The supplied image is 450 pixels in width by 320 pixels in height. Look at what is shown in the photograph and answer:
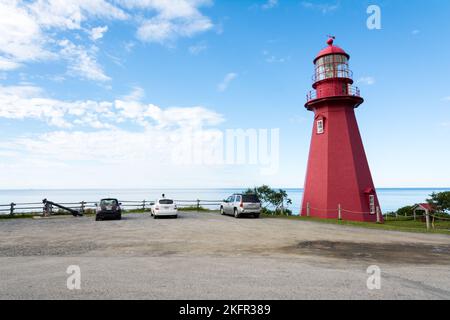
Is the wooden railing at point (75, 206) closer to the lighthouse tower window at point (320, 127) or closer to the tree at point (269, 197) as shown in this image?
the tree at point (269, 197)

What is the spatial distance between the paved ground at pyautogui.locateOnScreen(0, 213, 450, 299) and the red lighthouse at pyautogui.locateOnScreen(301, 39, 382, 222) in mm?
10260

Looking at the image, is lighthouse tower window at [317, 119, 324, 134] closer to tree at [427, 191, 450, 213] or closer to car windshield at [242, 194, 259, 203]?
car windshield at [242, 194, 259, 203]

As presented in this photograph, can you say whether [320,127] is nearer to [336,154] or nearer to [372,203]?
[336,154]

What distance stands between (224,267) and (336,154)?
18.4m

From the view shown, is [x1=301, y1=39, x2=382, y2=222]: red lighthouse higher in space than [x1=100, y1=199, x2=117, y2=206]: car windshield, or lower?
higher

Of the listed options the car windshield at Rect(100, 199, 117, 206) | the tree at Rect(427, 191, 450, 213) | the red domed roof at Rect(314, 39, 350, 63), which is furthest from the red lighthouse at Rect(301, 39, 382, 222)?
the tree at Rect(427, 191, 450, 213)

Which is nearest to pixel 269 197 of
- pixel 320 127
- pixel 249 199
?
pixel 320 127

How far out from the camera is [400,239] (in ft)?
38.1

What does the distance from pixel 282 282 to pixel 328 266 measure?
2045mm

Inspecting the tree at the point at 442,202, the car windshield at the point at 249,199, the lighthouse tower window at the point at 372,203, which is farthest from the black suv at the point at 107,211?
the tree at the point at 442,202

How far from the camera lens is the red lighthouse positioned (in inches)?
859

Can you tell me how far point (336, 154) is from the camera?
22547 mm
